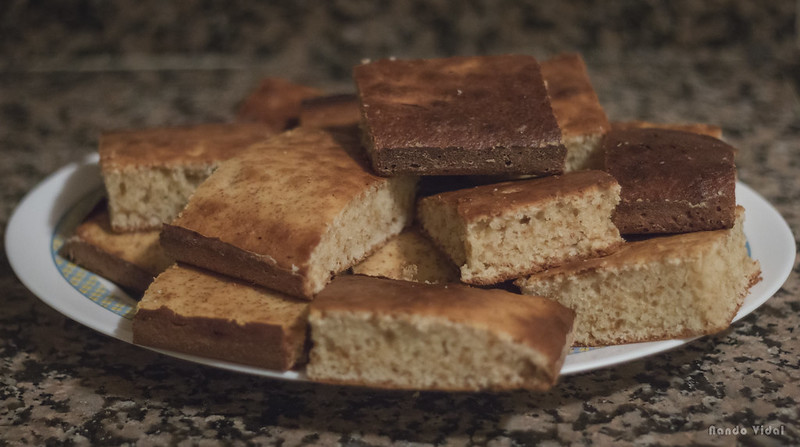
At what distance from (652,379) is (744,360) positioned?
257 millimetres

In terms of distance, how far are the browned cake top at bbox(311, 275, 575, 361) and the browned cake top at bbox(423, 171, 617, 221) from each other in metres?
0.20

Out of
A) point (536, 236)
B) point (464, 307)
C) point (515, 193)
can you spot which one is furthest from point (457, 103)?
point (464, 307)

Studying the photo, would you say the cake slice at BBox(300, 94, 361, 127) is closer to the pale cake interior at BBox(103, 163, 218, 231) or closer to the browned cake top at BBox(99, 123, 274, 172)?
the browned cake top at BBox(99, 123, 274, 172)

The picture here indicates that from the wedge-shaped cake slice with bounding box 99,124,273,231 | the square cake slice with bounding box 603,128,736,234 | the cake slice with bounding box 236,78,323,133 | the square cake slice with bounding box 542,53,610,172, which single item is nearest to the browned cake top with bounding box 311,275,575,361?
the square cake slice with bounding box 603,128,736,234

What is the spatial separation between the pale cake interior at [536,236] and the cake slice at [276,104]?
1.05 meters

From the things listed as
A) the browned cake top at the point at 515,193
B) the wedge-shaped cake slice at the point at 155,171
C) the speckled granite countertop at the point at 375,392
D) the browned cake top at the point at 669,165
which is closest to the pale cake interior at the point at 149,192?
the wedge-shaped cake slice at the point at 155,171

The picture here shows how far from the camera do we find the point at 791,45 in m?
3.84

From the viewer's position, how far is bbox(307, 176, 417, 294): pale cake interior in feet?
5.98

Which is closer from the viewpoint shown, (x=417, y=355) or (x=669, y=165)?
(x=417, y=355)

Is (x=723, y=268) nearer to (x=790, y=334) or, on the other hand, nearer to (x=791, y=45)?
(x=790, y=334)

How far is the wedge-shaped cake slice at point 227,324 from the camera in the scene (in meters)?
1.66

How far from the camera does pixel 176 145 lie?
230 cm

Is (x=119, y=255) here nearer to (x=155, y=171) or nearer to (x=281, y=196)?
(x=155, y=171)

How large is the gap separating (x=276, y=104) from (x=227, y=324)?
1409mm
